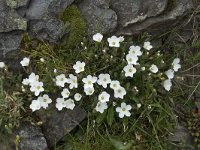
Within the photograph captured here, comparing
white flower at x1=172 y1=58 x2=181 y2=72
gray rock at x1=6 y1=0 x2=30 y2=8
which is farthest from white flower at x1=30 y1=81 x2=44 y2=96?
white flower at x1=172 y1=58 x2=181 y2=72

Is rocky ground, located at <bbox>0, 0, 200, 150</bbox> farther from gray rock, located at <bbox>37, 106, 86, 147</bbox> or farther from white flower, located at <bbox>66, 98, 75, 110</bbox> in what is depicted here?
white flower, located at <bbox>66, 98, 75, 110</bbox>

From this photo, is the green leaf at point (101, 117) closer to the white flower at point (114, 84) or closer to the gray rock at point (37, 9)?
the white flower at point (114, 84)

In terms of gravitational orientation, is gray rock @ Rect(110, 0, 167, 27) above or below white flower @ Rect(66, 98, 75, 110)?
above

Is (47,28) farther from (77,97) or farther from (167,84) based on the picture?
(167,84)

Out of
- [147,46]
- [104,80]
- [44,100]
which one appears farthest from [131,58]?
[44,100]

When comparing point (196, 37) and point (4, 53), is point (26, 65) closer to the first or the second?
point (4, 53)

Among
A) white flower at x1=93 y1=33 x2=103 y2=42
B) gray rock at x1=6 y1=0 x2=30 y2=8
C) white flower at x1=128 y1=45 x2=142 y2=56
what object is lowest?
white flower at x1=128 y1=45 x2=142 y2=56

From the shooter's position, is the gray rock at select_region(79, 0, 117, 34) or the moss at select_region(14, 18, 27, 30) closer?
the moss at select_region(14, 18, 27, 30)
